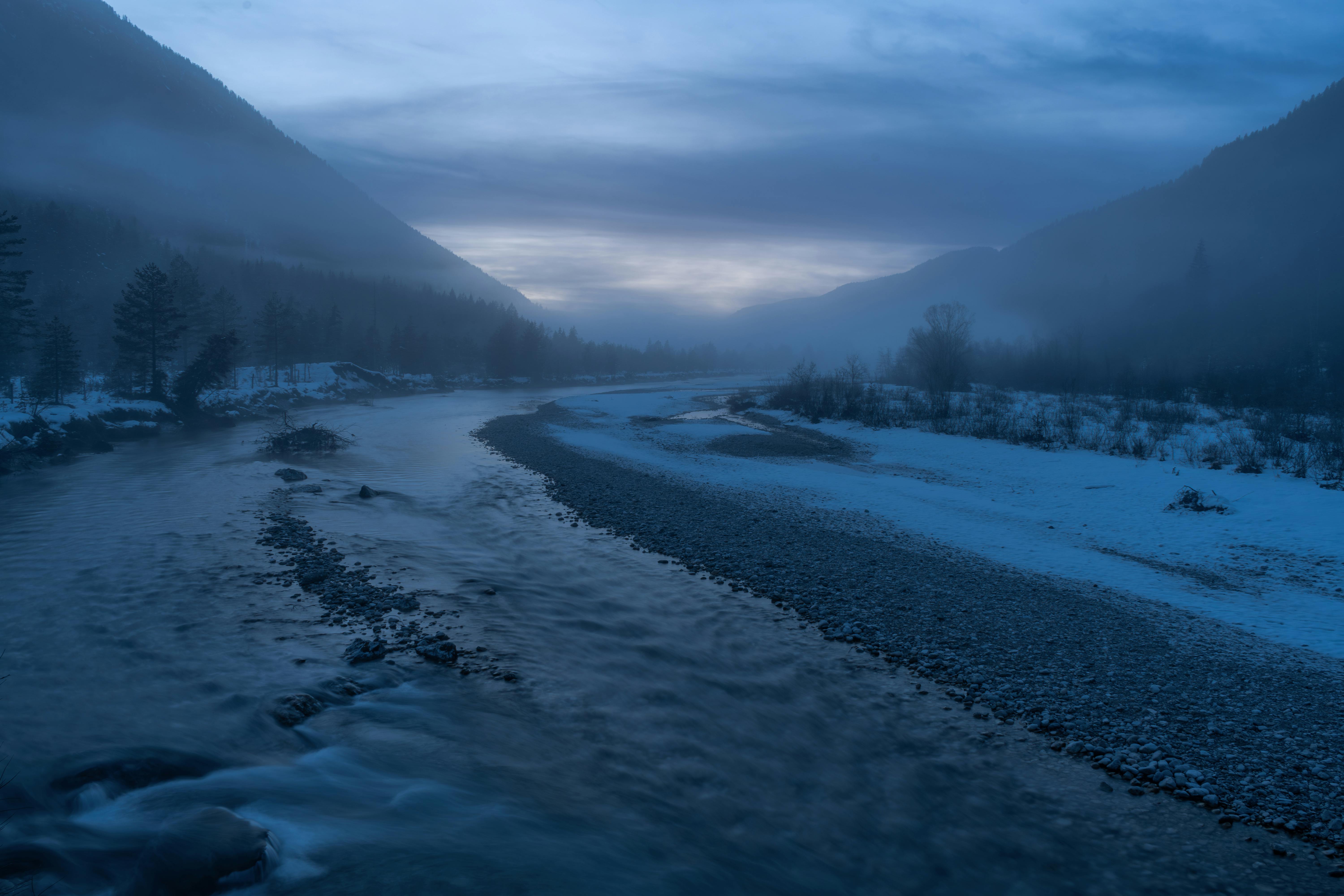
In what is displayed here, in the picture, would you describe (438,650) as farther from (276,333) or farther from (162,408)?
(276,333)

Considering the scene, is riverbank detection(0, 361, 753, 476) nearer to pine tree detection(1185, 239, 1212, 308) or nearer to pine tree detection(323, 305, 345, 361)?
pine tree detection(323, 305, 345, 361)

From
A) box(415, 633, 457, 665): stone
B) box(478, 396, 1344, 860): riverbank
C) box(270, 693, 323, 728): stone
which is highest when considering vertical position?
box(478, 396, 1344, 860): riverbank

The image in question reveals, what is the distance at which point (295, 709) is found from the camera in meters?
7.75

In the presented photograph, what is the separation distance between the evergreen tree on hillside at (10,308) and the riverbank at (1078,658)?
4045cm

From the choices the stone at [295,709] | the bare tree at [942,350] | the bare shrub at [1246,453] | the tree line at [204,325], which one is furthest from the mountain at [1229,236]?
the stone at [295,709]

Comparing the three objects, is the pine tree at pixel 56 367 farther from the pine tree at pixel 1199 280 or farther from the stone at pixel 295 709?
the pine tree at pixel 1199 280

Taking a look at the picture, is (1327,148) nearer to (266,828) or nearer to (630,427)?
(630,427)

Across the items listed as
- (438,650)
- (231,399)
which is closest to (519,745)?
(438,650)

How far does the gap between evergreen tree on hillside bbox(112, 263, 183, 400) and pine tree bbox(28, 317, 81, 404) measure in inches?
110

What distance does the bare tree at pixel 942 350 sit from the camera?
5497 centimetres

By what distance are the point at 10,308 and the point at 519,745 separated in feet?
170

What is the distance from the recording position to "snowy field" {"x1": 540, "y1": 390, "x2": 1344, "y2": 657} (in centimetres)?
1168

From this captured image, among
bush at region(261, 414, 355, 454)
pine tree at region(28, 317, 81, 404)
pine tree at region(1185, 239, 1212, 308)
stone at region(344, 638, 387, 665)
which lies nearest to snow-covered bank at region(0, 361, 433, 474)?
pine tree at region(28, 317, 81, 404)

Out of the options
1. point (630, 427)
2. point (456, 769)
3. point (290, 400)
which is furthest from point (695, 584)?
point (290, 400)
